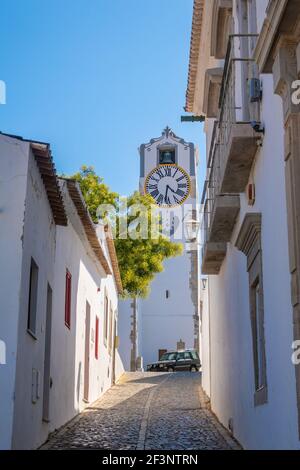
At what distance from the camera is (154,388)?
76.3ft

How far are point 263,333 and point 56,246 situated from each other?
4231mm

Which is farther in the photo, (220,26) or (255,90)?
(220,26)

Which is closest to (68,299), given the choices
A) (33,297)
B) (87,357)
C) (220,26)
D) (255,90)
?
(87,357)

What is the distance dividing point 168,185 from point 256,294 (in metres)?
37.4

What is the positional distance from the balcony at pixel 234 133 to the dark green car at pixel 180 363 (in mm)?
24752

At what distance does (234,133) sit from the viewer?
8.71m

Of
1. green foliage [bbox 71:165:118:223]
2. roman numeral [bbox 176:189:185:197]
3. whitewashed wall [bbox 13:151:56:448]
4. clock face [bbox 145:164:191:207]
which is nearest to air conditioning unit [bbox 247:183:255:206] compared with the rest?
whitewashed wall [bbox 13:151:56:448]

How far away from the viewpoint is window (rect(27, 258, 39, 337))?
10055 mm

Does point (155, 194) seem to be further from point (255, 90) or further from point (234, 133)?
point (255, 90)

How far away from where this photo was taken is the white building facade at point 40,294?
876cm

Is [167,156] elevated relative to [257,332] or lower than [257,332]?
elevated

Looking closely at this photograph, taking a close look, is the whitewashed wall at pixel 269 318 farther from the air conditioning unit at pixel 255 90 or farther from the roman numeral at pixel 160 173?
the roman numeral at pixel 160 173

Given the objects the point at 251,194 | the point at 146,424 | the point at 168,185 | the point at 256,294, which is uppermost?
the point at 168,185
